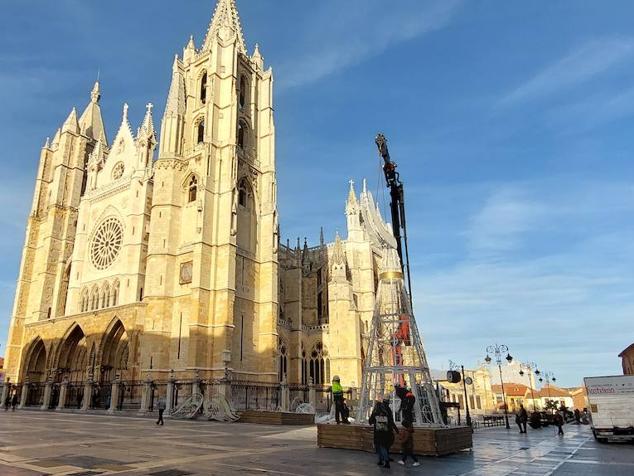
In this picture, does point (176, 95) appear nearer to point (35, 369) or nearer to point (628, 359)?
point (35, 369)

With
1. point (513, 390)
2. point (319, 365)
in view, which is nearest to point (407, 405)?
point (319, 365)

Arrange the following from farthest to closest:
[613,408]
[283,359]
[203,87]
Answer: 1. [283,359]
2. [203,87]
3. [613,408]

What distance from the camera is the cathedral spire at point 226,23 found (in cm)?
3912

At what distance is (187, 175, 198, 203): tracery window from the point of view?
34344 millimetres

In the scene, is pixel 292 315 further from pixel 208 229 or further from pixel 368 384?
pixel 368 384

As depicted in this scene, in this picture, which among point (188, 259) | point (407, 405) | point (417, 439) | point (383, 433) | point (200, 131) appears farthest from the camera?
point (200, 131)

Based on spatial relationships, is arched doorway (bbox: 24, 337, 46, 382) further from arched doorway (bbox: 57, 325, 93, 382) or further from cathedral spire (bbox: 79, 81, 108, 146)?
cathedral spire (bbox: 79, 81, 108, 146)

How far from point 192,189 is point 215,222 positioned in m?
4.19

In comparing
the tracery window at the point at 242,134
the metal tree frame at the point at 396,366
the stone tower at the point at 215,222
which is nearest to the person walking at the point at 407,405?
the metal tree frame at the point at 396,366

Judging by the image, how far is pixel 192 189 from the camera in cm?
3466

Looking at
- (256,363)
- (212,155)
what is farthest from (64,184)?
(256,363)

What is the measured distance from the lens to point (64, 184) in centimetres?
4466

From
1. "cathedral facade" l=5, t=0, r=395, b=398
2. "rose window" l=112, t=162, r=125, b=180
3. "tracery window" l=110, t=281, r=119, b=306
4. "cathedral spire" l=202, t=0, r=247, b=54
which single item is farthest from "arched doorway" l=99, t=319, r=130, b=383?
"cathedral spire" l=202, t=0, r=247, b=54

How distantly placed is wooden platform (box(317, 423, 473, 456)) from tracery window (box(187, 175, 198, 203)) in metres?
25.9
